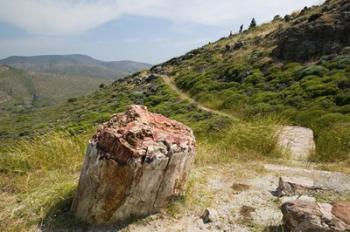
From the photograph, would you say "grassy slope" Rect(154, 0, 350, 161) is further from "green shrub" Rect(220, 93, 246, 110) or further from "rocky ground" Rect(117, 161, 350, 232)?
"rocky ground" Rect(117, 161, 350, 232)

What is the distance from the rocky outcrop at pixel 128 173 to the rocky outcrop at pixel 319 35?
42.6m

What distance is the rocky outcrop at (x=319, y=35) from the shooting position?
155ft

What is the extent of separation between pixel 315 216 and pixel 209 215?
178 centimetres

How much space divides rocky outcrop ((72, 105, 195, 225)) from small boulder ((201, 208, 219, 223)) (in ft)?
2.24

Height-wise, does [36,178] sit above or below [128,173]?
below

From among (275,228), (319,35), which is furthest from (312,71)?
(275,228)

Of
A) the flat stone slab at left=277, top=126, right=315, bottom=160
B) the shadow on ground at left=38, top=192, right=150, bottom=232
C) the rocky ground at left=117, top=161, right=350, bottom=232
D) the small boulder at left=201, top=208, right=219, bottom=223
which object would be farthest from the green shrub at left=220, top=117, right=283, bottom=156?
the shadow on ground at left=38, top=192, right=150, bottom=232

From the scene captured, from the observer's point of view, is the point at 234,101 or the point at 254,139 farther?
the point at 234,101

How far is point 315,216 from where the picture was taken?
684cm

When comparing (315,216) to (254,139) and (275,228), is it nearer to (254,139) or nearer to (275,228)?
(275,228)

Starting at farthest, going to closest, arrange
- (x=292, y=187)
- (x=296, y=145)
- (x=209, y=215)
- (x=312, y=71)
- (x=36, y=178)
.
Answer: (x=312, y=71)
(x=296, y=145)
(x=36, y=178)
(x=292, y=187)
(x=209, y=215)

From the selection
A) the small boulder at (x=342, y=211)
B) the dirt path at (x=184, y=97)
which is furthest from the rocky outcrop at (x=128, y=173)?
the dirt path at (x=184, y=97)

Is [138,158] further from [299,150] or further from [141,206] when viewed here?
[299,150]

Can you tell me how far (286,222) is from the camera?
7188 millimetres
